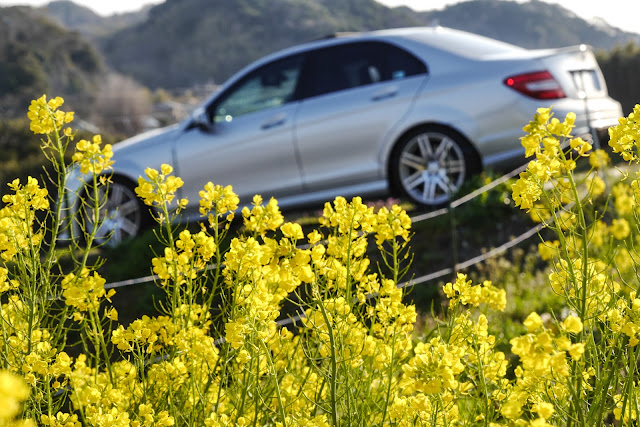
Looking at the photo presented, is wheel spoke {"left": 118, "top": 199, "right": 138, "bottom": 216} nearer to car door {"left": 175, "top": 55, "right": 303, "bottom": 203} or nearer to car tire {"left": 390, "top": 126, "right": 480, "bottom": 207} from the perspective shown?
car door {"left": 175, "top": 55, "right": 303, "bottom": 203}

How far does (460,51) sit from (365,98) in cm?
79

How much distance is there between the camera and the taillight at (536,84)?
5.14 m

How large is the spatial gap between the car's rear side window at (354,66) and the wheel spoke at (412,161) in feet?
2.03

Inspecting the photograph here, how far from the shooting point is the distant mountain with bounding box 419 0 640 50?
230 feet

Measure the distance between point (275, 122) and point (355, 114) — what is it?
648mm

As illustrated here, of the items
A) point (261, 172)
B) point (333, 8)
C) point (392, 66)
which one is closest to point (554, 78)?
point (392, 66)

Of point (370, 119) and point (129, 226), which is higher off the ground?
point (370, 119)

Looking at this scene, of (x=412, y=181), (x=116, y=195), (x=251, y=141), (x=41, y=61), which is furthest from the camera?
(x=41, y=61)

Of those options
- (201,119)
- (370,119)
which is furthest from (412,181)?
(201,119)

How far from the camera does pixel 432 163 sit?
17.6 feet

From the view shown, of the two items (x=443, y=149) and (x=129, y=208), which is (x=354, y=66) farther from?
(x=129, y=208)

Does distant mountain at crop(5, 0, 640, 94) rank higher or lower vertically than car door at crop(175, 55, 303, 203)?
higher

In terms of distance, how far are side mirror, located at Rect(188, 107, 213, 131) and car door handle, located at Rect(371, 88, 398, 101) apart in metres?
1.34

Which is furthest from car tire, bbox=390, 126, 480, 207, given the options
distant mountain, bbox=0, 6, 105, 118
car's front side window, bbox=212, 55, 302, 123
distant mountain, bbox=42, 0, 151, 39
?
distant mountain, bbox=42, 0, 151, 39
